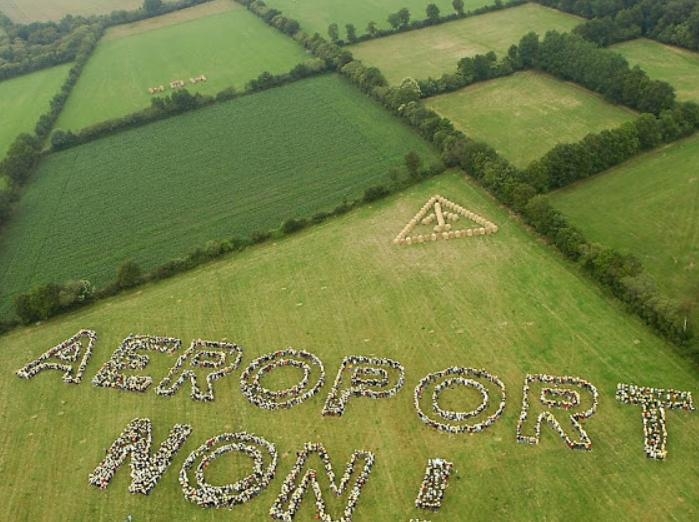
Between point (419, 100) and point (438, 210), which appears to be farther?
point (419, 100)

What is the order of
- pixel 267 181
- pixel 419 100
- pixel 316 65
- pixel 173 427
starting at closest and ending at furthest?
pixel 173 427
pixel 267 181
pixel 419 100
pixel 316 65

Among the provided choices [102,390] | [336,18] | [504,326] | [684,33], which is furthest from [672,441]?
[336,18]

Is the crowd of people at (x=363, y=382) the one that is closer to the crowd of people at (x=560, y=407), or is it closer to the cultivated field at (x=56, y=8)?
the crowd of people at (x=560, y=407)

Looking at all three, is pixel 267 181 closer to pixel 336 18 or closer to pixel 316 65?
pixel 316 65

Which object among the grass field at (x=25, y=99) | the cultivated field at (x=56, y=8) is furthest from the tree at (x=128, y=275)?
the cultivated field at (x=56, y=8)

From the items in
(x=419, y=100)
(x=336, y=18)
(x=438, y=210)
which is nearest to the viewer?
(x=438, y=210)

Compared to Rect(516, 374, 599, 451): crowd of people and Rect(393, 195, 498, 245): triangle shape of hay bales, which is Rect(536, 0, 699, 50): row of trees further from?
Rect(516, 374, 599, 451): crowd of people

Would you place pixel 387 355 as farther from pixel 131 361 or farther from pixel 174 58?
pixel 174 58
